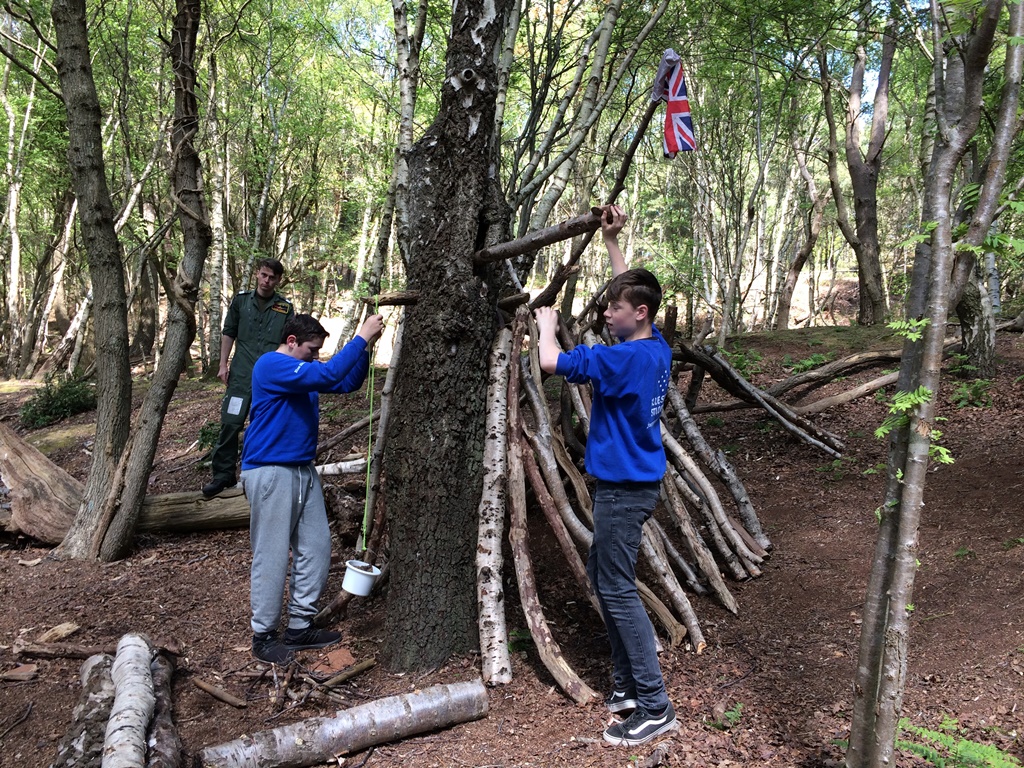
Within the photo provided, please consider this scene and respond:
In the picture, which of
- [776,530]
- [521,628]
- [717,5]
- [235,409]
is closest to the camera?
[521,628]

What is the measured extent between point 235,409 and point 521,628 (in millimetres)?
3110

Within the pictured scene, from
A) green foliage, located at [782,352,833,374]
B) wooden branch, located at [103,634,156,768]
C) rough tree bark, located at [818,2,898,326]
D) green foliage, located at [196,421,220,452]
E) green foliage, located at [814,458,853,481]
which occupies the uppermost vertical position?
rough tree bark, located at [818,2,898,326]

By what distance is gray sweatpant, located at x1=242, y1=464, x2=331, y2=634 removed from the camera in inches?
138

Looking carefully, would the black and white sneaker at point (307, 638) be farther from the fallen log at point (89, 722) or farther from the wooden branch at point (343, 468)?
the wooden branch at point (343, 468)

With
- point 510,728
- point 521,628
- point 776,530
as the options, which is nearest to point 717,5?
point 776,530

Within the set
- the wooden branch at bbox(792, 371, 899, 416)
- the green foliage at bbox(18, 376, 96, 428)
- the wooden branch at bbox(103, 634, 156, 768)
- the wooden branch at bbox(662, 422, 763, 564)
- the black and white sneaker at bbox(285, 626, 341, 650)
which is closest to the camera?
the wooden branch at bbox(103, 634, 156, 768)

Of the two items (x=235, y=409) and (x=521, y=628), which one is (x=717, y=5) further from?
(x=521, y=628)

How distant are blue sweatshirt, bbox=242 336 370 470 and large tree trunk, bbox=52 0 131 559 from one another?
238 centimetres

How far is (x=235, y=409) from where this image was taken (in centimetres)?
527

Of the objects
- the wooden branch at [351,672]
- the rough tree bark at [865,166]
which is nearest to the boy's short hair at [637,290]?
the wooden branch at [351,672]

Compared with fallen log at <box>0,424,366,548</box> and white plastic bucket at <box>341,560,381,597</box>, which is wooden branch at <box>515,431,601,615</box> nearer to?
white plastic bucket at <box>341,560,381,597</box>

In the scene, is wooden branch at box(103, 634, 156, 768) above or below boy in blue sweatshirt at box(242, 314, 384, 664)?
below

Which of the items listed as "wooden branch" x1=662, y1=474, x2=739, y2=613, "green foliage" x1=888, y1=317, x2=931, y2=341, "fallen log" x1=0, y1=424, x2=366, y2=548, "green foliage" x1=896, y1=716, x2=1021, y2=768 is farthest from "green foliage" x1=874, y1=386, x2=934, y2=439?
"fallen log" x1=0, y1=424, x2=366, y2=548

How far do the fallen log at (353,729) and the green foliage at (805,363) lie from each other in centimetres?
659
